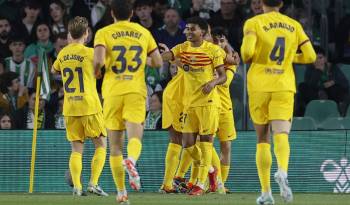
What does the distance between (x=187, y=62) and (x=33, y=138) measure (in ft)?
10.7

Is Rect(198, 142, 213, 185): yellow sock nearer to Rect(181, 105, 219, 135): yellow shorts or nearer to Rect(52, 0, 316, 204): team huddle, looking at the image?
Rect(52, 0, 316, 204): team huddle

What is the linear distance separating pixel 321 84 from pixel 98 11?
438cm

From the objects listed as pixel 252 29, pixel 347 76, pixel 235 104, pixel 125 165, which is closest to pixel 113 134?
pixel 125 165

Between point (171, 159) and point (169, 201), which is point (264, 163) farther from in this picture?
point (171, 159)

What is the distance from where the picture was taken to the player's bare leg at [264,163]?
13.6 meters

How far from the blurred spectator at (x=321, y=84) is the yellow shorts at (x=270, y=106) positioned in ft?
23.0

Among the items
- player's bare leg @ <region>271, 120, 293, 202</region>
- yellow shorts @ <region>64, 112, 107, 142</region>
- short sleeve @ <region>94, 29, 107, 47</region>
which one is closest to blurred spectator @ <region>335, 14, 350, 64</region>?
yellow shorts @ <region>64, 112, 107, 142</region>

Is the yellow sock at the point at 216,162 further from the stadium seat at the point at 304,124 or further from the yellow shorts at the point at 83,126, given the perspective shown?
the stadium seat at the point at 304,124

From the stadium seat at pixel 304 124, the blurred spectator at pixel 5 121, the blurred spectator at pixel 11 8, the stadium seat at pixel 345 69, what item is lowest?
the blurred spectator at pixel 5 121

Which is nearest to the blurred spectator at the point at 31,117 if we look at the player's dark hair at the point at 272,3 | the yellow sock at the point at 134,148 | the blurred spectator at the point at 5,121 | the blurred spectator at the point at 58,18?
the blurred spectator at the point at 5,121

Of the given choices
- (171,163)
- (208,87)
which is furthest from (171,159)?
(208,87)

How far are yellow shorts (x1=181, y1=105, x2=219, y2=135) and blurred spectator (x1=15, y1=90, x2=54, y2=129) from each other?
386cm

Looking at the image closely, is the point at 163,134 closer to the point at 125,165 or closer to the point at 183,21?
the point at 183,21

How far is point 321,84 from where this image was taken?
68.7ft
